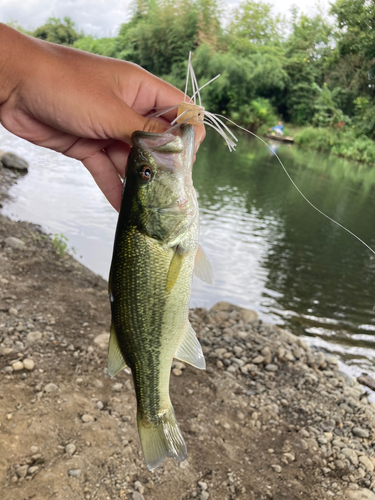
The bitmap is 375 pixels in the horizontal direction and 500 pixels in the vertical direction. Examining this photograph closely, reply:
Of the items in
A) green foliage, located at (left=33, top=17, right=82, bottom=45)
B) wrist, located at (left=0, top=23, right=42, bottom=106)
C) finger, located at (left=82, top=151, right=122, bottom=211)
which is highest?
green foliage, located at (left=33, top=17, right=82, bottom=45)

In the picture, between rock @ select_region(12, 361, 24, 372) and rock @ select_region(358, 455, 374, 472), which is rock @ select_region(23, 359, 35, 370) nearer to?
rock @ select_region(12, 361, 24, 372)

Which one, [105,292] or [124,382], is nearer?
[124,382]

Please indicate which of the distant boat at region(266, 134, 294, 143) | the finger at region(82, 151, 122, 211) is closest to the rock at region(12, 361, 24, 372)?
the finger at region(82, 151, 122, 211)

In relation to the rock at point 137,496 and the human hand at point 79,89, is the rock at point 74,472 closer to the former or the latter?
the rock at point 137,496

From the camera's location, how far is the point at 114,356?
6.16 feet

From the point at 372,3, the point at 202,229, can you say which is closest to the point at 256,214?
the point at 202,229

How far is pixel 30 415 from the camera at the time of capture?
322cm

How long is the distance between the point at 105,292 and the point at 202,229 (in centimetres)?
548

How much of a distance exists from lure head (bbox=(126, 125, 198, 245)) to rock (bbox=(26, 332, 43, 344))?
2970 mm

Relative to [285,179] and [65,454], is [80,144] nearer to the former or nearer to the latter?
[65,454]

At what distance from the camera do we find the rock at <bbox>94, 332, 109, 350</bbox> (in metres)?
4.35

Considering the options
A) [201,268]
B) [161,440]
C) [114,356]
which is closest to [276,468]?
[161,440]

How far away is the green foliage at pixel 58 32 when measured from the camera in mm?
82375

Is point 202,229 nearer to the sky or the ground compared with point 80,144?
nearer to the ground
